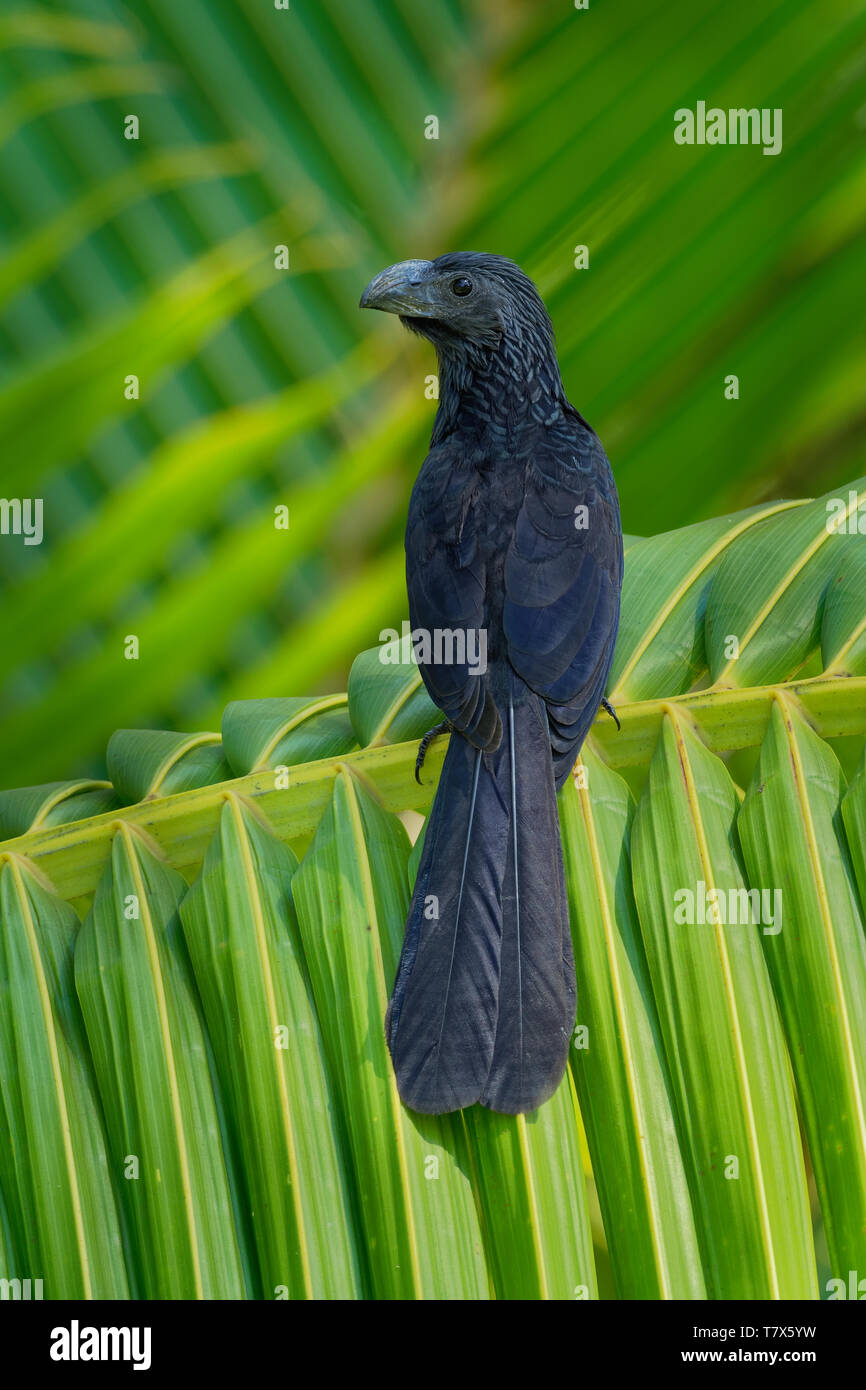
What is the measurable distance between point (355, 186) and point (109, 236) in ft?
2.05

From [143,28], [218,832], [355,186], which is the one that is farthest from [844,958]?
[143,28]

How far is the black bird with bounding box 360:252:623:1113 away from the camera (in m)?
1.19

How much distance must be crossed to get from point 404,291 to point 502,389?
0.23 metres

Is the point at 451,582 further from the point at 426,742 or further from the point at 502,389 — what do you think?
the point at 502,389

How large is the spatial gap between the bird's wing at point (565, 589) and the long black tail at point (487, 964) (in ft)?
0.42

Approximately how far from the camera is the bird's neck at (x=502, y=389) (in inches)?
73.1

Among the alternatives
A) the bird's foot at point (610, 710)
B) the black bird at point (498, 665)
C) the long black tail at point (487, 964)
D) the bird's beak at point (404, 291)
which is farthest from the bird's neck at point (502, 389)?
the long black tail at point (487, 964)

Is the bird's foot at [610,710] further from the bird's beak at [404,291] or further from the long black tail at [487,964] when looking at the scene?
the bird's beak at [404,291]

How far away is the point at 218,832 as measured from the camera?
1.33 meters

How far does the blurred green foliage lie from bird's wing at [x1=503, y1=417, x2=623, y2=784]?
17.4 inches

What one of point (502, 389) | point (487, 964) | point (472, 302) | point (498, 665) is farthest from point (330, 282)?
point (487, 964)

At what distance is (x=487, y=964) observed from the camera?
120 cm

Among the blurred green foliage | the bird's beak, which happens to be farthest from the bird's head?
the blurred green foliage

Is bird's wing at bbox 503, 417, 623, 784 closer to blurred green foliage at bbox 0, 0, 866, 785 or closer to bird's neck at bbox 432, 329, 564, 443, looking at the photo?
bird's neck at bbox 432, 329, 564, 443
